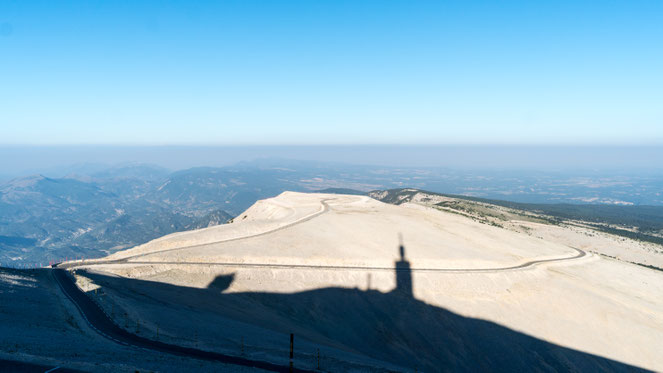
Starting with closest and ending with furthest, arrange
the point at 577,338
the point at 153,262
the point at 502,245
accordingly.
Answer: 1. the point at 577,338
2. the point at 153,262
3. the point at 502,245

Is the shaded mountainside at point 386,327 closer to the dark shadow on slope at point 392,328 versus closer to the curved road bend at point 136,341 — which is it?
the dark shadow on slope at point 392,328

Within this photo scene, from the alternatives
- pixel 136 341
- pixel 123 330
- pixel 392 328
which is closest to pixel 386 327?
pixel 392 328

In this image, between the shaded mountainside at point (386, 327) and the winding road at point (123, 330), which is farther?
the shaded mountainside at point (386, 327)

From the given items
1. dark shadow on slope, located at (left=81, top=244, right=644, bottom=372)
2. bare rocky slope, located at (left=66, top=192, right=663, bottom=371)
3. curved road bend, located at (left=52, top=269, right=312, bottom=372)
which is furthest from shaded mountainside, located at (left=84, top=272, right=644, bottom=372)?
curved road bend, located at (left=52, top=269, right=312, bottom=372)

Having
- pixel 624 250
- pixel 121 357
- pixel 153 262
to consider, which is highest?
pixel 121 357

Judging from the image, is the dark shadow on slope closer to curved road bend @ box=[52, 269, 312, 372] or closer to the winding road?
the winding road

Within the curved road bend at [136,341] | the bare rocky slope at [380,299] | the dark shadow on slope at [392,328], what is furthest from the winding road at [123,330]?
the dark shadow on slope at [392,328]

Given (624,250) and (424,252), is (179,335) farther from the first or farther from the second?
(624,250)

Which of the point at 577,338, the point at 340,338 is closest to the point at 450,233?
the point at 577,338
